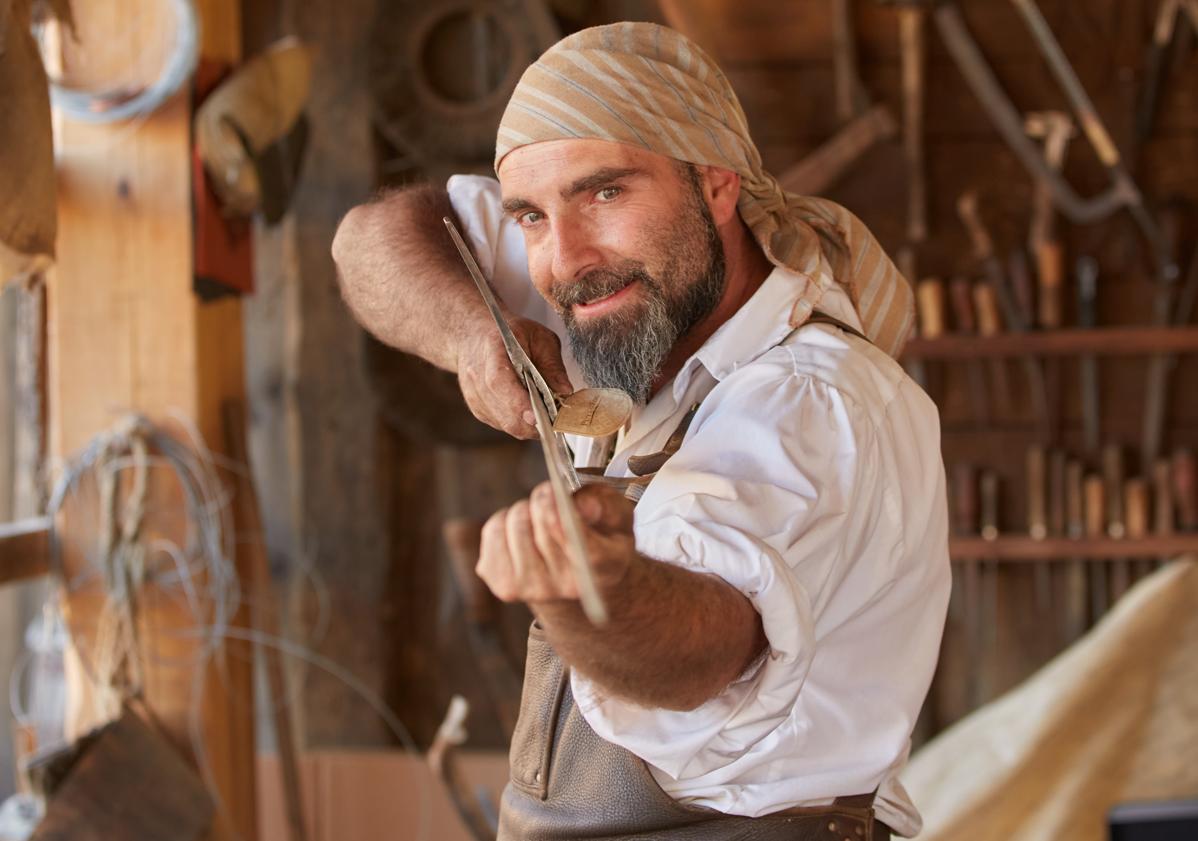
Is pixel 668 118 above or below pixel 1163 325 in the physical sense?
above

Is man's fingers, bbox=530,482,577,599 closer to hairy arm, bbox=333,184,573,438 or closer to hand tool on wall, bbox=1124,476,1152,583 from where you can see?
hairy arm, bbox=333,184,573,438

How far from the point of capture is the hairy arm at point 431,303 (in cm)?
140

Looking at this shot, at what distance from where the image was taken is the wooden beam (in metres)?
2.19

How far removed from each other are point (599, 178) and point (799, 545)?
42cm

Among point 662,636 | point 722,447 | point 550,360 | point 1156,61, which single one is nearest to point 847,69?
point 1156,61

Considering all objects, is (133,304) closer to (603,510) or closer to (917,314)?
(603,510)

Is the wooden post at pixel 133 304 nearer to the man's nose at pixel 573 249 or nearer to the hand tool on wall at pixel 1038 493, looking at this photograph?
the man's nose at pixel 573 249

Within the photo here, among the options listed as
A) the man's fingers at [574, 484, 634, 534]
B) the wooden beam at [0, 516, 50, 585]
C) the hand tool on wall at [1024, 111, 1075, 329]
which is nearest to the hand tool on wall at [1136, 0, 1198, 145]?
the hand tool on wall at [1024, 111, 1075, 329]

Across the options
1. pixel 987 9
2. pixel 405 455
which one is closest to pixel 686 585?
pixel 405 455

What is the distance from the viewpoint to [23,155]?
5.53 feet

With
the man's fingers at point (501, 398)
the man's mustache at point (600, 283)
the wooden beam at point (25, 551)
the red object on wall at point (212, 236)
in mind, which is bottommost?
the wooden beam at point (25, 551)

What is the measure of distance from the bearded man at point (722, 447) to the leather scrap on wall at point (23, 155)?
2.04 ft

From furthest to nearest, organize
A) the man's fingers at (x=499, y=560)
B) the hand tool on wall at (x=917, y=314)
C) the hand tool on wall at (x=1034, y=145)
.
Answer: the hand tool on wall at (x=917, y=314)
the hand tool on wall at (x=1034, y=145)
the man's fingers at (x=499, y=560)

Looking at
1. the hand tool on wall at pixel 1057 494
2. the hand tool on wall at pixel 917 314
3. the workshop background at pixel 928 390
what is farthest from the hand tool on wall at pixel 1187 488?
the hand tool on wall at pixel 917 314
